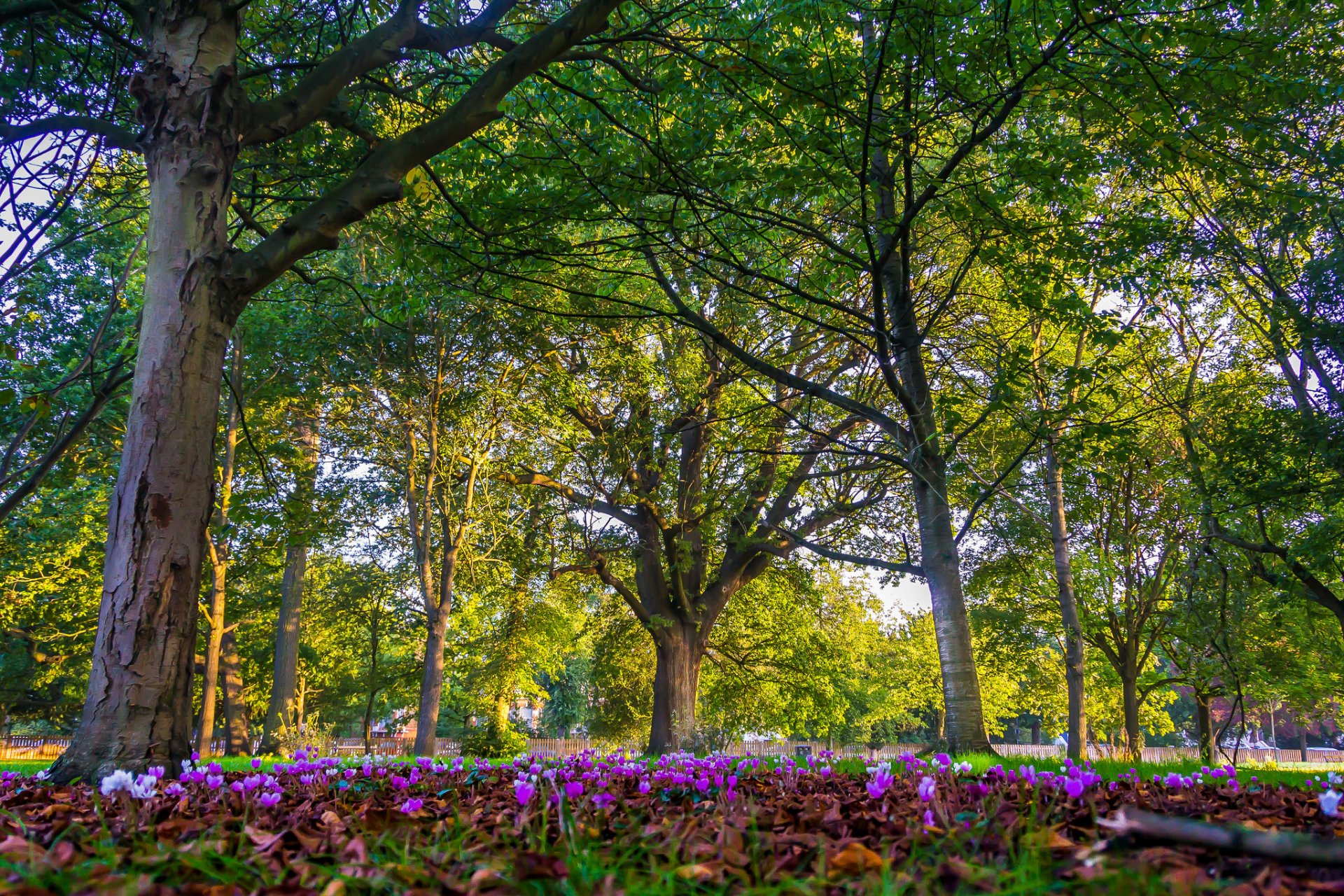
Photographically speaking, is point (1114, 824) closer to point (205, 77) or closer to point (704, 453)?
point (205, 77)

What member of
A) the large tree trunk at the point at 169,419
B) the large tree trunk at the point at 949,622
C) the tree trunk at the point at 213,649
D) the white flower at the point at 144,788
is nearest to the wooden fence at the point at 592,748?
the tree trunk at the point at 213,649

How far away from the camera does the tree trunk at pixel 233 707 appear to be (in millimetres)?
16859

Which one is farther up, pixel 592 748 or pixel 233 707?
pixel 233 707

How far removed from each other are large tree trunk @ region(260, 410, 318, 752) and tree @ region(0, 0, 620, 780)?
891 centimetres

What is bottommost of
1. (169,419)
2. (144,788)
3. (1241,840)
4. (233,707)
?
(233,707)

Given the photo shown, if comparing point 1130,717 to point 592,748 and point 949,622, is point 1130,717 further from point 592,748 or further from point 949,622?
point 592,748

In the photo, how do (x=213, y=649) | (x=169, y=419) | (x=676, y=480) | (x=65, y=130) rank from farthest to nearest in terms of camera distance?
(x=676, y=480) → (x=213, y=649) → (x=65, y=130) → (x=169, y=419)

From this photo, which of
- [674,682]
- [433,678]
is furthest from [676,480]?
[433,678]

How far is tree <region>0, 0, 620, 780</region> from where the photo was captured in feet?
11.9

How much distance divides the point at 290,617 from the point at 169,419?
15.8 metres

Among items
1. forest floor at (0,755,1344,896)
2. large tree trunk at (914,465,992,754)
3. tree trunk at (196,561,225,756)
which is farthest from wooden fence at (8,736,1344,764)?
forest floor at (0,755,1344,896)

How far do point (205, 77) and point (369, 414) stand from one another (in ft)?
33.0

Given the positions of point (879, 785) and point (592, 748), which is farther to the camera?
point (592, 748)

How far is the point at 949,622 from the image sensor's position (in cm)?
689
